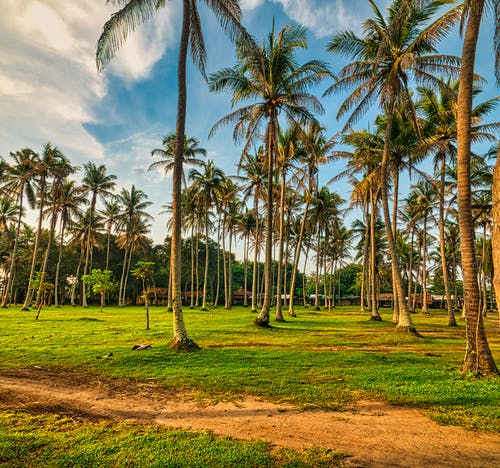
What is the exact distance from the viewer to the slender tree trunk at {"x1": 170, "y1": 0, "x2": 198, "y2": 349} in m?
9.31

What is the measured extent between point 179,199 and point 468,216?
25.7 ft

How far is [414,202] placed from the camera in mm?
31000

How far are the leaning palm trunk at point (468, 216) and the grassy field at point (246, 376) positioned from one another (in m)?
0.60

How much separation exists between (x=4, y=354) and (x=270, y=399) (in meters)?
8.10

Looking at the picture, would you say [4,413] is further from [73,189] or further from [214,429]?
[73,189]

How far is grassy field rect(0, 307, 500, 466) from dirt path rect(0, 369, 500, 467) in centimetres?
32

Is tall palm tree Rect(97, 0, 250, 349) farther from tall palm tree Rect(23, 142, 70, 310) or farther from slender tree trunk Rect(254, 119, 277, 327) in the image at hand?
tall palm tree Rect(23, 142, 70, 310)

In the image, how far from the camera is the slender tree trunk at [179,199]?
30.6ft

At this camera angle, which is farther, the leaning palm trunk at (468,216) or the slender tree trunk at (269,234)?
the slender tree trunk at (269,234)

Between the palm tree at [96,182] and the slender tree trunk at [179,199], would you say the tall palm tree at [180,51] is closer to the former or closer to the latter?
the slender tree trunk at [179,199]

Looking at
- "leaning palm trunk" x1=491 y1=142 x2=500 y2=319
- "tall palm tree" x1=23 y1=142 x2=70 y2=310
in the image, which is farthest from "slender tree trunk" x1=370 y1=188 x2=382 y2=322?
"tall palm tree" x1=23 y1=142 x2=70 y2=310

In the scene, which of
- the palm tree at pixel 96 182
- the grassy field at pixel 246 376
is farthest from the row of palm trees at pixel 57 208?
the grassy field at pixel 246 376

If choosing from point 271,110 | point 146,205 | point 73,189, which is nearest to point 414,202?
point 271,110

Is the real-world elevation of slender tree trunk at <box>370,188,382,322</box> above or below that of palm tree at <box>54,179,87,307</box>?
below
